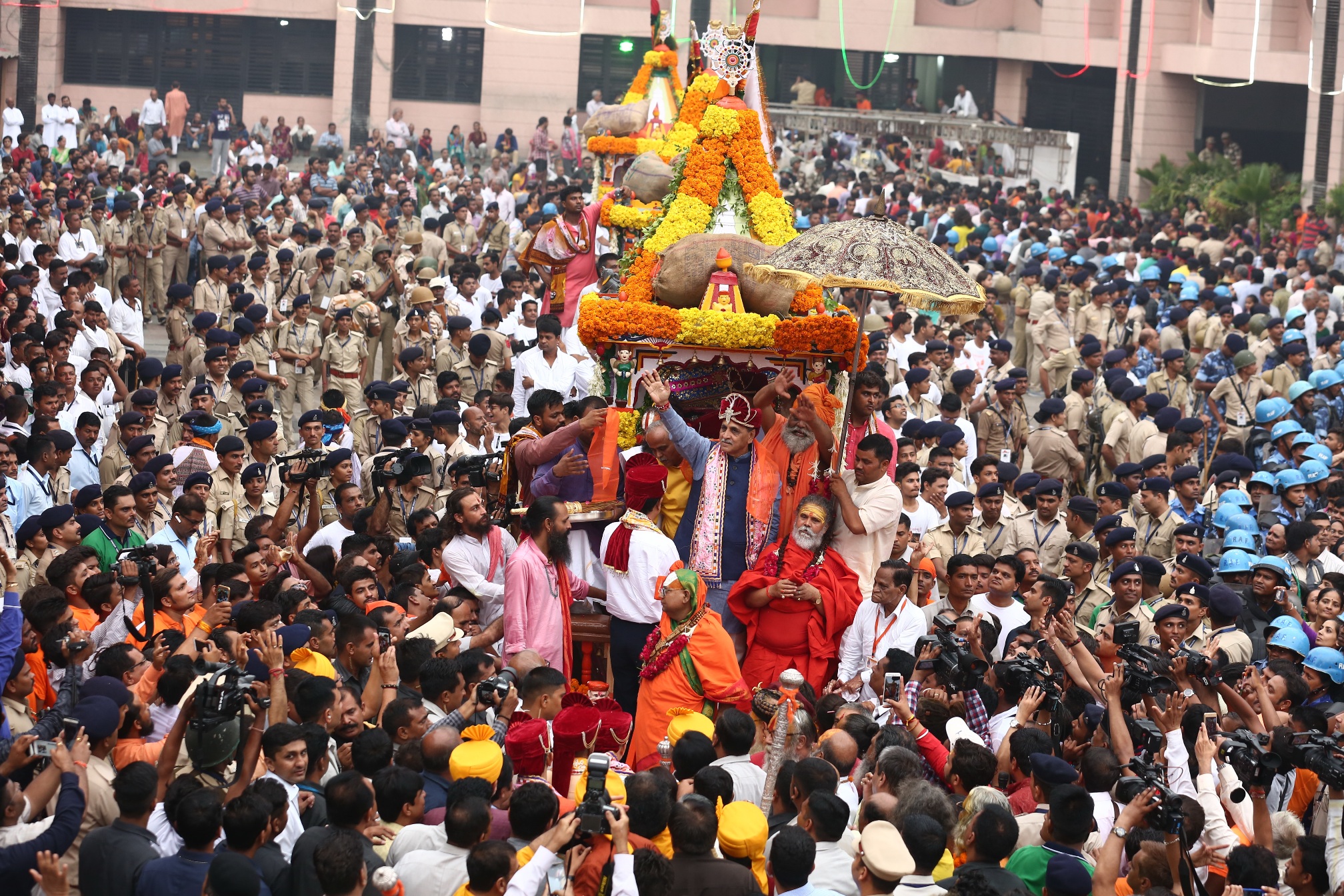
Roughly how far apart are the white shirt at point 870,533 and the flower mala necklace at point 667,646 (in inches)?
48.9

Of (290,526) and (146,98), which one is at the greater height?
(146,98)

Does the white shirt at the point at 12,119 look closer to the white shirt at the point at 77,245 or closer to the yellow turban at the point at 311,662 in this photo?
the white shirt at the point at 77,245

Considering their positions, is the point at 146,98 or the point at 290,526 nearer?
the point at 290,526

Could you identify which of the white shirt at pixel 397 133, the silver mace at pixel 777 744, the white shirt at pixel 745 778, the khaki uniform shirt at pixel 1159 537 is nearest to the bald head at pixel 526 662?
the silver mace at pixel 777 744

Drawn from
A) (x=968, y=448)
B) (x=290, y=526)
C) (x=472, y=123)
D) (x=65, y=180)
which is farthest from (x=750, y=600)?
(x=472, y=123)

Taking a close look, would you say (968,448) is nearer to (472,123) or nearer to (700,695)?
(700,695)

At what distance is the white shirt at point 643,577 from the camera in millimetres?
7840

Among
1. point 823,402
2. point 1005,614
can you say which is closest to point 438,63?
point 823,402

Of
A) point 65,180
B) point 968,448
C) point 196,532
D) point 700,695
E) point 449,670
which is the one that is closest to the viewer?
point 449,670

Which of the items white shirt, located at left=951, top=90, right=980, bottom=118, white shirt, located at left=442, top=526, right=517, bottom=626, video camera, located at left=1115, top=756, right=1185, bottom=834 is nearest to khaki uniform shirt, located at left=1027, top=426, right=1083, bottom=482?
white shirt, located at left=442, top=526, right=517, bottom=626

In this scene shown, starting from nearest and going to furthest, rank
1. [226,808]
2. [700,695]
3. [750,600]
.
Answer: [226,808]
[700,695]
[750,600]

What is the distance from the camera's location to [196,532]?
876 centimetres

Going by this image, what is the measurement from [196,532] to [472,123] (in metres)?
26.7

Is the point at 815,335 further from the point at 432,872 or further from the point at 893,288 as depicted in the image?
the point at 432,872
